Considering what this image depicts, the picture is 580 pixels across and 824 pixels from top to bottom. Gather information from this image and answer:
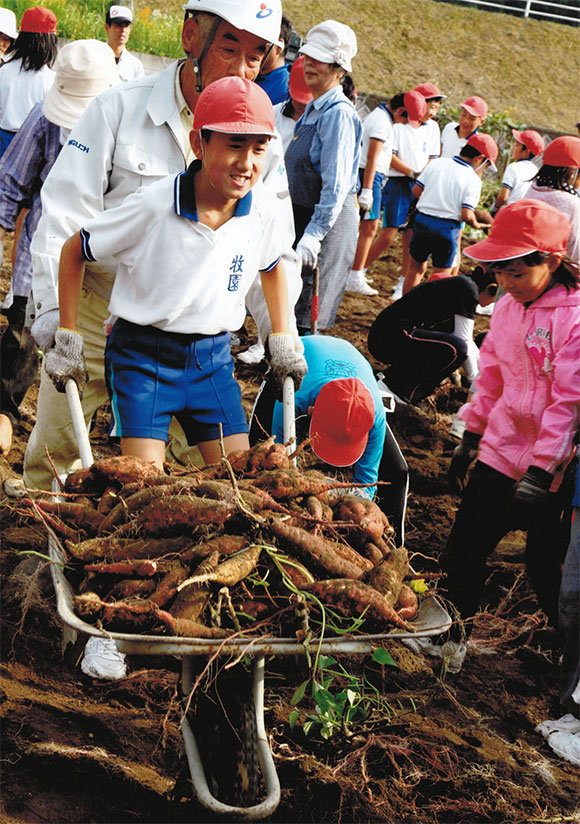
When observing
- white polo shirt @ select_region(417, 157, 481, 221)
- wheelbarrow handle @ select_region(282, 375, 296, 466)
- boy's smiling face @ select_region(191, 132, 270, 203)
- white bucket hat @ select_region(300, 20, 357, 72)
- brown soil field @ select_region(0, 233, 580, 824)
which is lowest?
brown soil field @ select_region(0, 233, 580, 824)

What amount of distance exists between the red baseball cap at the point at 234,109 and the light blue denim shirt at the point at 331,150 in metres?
2.81

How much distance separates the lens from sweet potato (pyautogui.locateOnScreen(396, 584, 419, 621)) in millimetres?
2182

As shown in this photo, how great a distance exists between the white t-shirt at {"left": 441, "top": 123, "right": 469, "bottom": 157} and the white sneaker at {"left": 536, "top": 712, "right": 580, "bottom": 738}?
24.0 ft

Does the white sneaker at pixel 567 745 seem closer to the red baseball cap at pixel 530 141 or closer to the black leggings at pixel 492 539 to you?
the black leggings at pixel 492 539

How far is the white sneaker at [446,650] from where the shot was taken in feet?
12.0

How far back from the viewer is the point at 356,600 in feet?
6.72

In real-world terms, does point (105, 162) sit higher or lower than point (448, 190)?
higher

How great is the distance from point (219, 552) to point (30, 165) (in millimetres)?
2983

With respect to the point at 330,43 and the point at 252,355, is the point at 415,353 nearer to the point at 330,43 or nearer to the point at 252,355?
the point at 252,355

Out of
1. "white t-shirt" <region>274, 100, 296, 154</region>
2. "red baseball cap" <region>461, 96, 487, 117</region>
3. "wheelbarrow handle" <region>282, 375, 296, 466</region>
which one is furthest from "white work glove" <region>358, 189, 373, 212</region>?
"wheelbarrow handle" <region>282, 375, 296, 466</region>

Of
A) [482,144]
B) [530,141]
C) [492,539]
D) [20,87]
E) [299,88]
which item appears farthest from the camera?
[530,141]

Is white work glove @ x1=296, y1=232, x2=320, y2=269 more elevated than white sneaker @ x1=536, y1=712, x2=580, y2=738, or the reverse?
white work glove @ x1=296, y1=232, x2=320, y2=269

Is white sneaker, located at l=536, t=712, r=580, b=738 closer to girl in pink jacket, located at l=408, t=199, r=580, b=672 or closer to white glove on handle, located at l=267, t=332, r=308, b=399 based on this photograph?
girl in pink jacket, located at l=408, t=199, r=580, b=672

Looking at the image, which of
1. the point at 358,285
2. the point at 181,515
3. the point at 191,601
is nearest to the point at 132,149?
the point at 181,515
